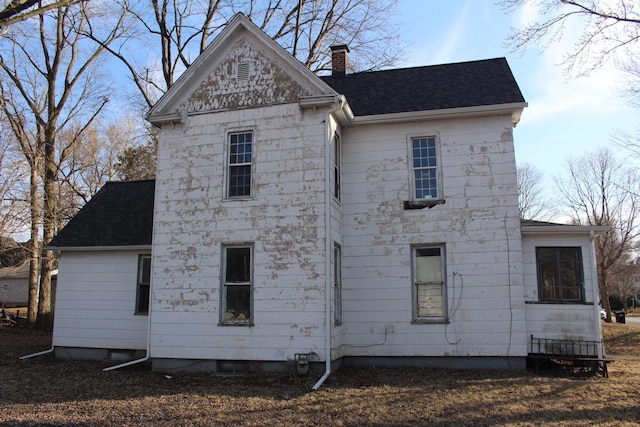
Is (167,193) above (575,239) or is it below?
above

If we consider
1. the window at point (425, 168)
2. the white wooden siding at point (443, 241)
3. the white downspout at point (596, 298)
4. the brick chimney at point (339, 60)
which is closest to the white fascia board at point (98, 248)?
the white wooden siding at point (443, 241)

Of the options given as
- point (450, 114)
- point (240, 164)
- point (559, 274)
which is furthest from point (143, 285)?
point (559, 274)

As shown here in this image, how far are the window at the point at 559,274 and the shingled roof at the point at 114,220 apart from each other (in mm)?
10436

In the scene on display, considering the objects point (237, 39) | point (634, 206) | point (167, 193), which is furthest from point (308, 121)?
point (634, 206)

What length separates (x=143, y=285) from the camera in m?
14.6

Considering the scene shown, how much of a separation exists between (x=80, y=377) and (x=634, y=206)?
3504 cm

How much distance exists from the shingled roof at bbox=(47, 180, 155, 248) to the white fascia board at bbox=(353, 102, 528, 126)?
282 inches

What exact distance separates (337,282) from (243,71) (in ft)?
18.8

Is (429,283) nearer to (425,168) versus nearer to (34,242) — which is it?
(425,168)

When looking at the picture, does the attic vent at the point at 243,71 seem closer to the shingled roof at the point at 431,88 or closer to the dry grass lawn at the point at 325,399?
the shingled roof at the point at 431,88

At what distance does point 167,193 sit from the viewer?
12703mm

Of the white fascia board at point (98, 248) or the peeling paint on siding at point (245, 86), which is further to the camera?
the white fascia board at point (98, 248)

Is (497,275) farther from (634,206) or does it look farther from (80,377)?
(634,206)

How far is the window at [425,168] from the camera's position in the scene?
12.8 metres
